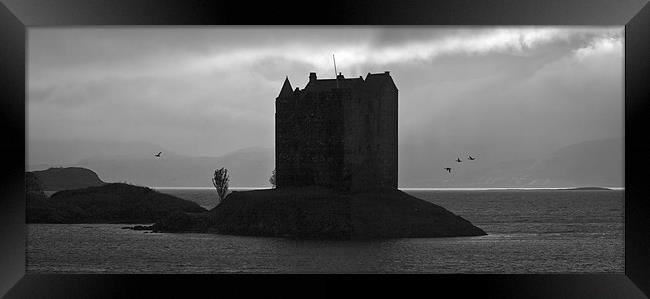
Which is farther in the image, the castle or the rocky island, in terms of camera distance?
the rocky island

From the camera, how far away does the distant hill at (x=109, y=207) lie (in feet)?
221

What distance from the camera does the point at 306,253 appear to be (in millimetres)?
42156

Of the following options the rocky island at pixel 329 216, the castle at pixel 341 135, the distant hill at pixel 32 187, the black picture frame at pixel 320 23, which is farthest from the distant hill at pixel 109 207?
the black picture frame at pixel 320 23

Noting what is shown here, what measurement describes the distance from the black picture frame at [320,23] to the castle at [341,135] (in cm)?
3171

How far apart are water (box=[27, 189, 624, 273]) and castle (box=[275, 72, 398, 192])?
3.74 m

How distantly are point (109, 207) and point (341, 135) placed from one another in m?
32.8

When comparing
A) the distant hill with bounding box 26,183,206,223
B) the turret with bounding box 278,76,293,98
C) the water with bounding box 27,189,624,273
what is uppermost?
the turret with bounding box 278,76,293,98

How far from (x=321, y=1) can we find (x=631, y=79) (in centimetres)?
337

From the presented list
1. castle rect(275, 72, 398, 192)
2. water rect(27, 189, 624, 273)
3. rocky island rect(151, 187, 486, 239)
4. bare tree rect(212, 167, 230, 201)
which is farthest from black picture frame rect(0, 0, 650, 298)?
bare tree rect(212, 167, 230, 201)

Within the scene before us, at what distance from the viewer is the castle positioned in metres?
41.0

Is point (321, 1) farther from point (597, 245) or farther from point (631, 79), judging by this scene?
point (597, 245)

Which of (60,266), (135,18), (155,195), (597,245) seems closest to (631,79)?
(135,18)

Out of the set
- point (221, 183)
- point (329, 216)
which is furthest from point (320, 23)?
point (221, 183)

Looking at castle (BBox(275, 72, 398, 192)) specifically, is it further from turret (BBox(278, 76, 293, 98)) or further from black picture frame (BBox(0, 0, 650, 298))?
black picture frame (BBox(0, 0, 650, 298))
